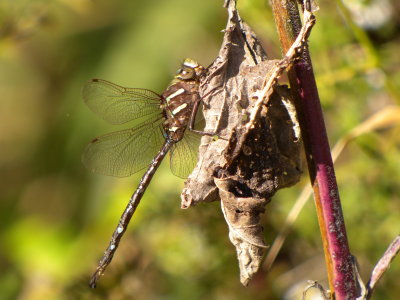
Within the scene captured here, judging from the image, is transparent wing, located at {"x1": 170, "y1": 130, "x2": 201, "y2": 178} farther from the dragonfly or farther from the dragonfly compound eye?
the dragonfly compound eye

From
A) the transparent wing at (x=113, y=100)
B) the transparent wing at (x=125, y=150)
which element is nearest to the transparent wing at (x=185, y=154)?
the transparent wing at (x=125, y=150)

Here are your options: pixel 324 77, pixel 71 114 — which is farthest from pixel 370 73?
pixel 71 114

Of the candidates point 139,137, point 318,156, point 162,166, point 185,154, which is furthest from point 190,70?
point 162,166

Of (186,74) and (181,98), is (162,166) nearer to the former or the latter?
(181,98)

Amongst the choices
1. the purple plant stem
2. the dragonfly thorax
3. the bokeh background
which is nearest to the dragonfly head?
the dragonfly thorax

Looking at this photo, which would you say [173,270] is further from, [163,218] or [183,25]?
[183,25]

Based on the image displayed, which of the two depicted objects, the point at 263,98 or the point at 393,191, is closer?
the point at 263,98
